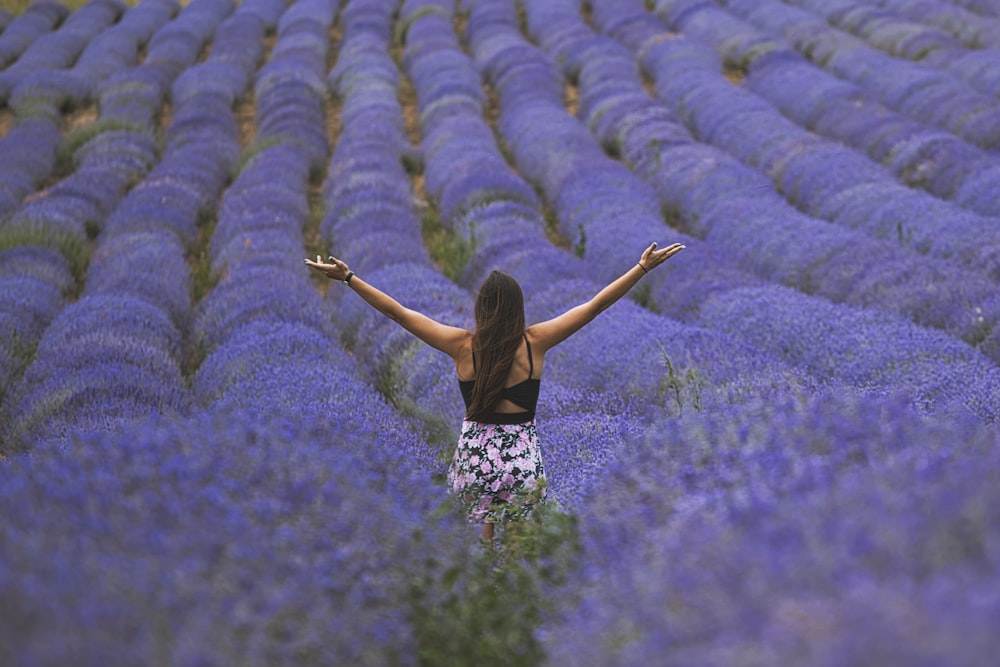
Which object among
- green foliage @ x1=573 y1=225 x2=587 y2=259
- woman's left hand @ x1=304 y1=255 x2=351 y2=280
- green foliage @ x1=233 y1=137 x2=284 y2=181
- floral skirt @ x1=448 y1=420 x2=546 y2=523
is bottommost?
green foliage @ x1=233 y1=137 x2=284 y2=181

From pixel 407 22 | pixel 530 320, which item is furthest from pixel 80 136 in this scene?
pixel 407 22

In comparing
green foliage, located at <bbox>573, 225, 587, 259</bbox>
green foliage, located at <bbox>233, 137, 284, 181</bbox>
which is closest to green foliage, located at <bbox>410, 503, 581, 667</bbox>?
green foliage, located at <bbox>573, 225, 587, 259</bbox>

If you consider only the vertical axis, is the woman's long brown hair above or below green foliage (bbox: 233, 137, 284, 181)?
above

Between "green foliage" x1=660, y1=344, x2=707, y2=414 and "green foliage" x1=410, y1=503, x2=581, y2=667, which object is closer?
"green foliage" x1=410, y1=503, x2=581, y2=667

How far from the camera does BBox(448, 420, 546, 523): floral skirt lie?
11.1ft

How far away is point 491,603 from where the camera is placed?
2.15 m

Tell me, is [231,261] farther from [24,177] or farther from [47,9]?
[47,9]

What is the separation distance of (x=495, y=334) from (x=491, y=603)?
125 centimetres

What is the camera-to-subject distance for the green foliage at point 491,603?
199cm

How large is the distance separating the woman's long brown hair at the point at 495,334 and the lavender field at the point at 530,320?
0.38m

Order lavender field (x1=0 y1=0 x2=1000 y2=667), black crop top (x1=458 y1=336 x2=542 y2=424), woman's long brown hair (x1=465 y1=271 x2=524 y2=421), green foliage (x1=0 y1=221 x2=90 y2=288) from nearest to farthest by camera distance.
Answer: lavender field (x1=0 y1=0 x2=1000 y2=667) < woman's long brown hair (x1=465 y1=271 x2=524 y2=421) < black crop top (x1=458 y1=336 x2=542 y2=424) < green foliage (x1=0 y1=221 x2=90 y2=288)

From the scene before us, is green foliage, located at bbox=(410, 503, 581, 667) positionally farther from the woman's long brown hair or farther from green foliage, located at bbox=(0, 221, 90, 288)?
green foliage, located at bbox=(0, 221, 90, 288)

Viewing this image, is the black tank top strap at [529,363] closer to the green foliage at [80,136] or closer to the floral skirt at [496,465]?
the floral skirt at [496,465]

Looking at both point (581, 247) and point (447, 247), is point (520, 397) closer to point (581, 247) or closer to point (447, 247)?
point (581, 247)
